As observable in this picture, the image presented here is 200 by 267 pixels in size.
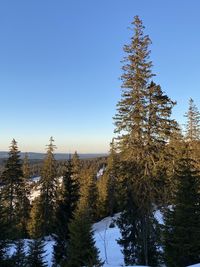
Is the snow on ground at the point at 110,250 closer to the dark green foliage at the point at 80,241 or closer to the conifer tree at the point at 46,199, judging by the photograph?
the dark green foliage at the point at 80,241

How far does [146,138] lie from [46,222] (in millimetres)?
30674

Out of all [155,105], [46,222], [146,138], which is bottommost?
[46,222]

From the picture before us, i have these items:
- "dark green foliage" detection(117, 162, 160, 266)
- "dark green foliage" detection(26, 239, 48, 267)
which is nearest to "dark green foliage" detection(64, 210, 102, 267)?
"dark green foliage" detection(26, 239, 48, 267)

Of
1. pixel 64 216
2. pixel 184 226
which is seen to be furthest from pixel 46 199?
pixel 184 226

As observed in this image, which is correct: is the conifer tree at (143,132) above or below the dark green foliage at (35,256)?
above

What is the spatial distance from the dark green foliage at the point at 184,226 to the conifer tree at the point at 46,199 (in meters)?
31.9

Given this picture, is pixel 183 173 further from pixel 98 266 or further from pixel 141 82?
pixel 98 266

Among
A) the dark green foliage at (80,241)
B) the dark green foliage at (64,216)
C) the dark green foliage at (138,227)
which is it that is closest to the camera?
the dark green foliage at (80,241)

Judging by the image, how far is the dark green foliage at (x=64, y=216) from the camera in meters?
27.6

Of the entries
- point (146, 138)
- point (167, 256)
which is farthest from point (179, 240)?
point (146, 138)

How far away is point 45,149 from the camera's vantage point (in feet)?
172

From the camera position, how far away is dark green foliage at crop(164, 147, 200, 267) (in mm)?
19031

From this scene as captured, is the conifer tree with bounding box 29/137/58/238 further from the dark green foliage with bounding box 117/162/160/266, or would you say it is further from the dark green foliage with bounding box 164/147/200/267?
the dark green foliage with bounding box 164/147/200/267

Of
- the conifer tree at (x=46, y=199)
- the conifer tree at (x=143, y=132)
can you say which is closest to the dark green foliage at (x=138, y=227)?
the conifer tree at (x=143, y=132)
